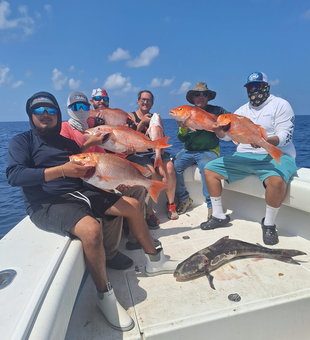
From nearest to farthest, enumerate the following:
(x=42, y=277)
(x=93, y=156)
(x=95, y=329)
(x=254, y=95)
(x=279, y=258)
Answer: (x=42, y=277) < (x=95, y=329) < (x=93, y=156) < (x=279, y=258) < (x=254, y=95)

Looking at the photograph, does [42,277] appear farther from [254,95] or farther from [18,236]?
[254,95]

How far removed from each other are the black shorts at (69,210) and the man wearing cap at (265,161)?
1.66 meters

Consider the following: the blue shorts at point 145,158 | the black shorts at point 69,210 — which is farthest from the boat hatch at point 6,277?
the blue shorts at point 145,158

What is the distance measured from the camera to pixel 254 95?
3455mm

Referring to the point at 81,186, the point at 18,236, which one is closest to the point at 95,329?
the point at 18,236

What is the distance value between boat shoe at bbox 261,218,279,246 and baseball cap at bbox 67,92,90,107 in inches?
111

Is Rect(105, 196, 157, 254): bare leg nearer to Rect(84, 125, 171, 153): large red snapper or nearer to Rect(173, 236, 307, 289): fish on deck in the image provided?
Rect(173, 236, 307, 289): fish on deck

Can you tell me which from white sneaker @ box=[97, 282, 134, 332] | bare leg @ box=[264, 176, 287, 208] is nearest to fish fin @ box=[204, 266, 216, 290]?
white sneaker @ box=[97, 282, 134, 332]

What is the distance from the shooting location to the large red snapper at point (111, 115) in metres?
3.28

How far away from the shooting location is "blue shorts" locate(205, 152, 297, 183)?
3059mm

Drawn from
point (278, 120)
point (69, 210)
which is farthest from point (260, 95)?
point (69, 210)

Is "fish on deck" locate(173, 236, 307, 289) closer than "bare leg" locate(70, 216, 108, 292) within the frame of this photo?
No

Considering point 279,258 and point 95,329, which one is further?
point 279,258

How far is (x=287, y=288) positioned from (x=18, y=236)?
2449mm
